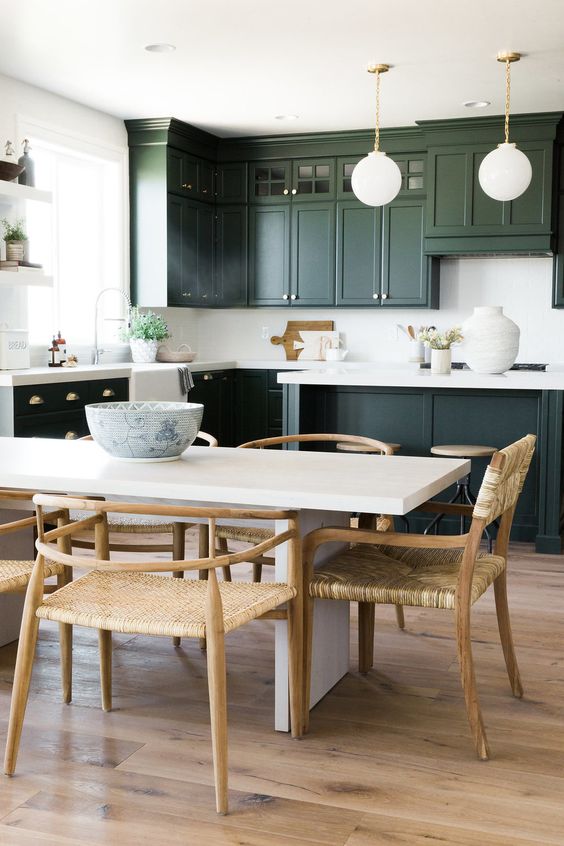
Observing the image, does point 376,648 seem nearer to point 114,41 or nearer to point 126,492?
point 126,492

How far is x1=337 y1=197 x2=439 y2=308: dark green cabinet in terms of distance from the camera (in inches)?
269

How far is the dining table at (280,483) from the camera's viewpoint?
2340mm

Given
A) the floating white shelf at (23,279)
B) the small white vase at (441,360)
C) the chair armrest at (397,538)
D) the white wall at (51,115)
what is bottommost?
the chair armrest at (397,538)

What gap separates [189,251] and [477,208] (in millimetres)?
2007

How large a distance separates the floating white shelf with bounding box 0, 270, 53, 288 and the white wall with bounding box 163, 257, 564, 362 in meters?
2.05

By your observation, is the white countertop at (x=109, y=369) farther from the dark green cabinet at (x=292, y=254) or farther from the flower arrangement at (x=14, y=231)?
the flower arrangement at (x=14, y=231)

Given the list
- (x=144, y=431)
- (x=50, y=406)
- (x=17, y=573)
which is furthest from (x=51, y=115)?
(x=17, y=573)

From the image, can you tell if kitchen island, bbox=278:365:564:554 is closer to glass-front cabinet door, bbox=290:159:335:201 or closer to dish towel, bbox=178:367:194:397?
dish towel, bbox=178:367:194:397

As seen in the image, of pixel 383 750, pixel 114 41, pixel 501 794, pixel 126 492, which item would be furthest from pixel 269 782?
pixel 114 41

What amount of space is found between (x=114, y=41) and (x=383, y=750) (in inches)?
146

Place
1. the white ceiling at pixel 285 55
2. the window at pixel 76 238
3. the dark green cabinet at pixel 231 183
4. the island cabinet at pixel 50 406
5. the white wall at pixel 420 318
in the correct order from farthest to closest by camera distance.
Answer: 1. the dark green cabinet at pixel 231 183
2. the white wall at pixel 420 318
3. the window at pixel 76 238
4. the island cabinet at pixel 50 406
5. the white ceiling at pixel 285 55

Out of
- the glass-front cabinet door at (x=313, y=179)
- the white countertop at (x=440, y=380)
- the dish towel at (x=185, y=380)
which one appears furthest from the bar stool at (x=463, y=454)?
the glass-front cabinet door at (x=313, y=179)

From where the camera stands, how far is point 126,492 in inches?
96.1

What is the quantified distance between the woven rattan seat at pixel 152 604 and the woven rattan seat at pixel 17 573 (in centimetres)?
11
